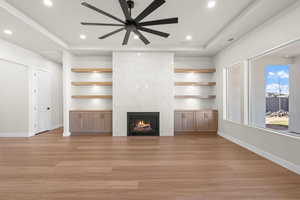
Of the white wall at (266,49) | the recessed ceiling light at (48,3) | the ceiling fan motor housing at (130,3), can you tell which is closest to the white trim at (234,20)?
the white wall at (266,49)

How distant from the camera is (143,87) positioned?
5.42m

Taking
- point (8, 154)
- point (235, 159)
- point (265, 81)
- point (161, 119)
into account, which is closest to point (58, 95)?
point (8, 154)

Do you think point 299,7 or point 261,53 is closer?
point 299,7

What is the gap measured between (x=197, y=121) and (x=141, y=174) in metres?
3.49

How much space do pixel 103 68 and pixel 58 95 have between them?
2.68 meters

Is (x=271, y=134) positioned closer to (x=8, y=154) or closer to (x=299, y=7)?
(x=299, y=7)

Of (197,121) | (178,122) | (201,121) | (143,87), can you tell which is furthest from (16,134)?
(201,121)

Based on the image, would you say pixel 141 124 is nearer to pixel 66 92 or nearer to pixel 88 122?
pixel 88 122

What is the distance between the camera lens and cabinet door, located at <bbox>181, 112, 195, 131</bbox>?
5.54 m

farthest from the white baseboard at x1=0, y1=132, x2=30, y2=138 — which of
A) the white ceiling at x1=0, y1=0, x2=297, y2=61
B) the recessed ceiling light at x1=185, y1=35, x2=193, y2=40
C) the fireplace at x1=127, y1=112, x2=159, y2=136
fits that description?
the recessed ceiling light at x1=185, y1=35, x2=193, y2=40

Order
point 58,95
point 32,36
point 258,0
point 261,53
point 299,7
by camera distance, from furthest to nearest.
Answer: point 58,95 < point 32,36 < point 261,53 < point 258,0 < point 299,7

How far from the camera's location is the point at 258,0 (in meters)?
2.70

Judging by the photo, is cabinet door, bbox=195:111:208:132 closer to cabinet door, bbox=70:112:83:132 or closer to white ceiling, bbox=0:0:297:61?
white ceiling, bbox=0:0:297:61

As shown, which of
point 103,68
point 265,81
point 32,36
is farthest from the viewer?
point 103,68
